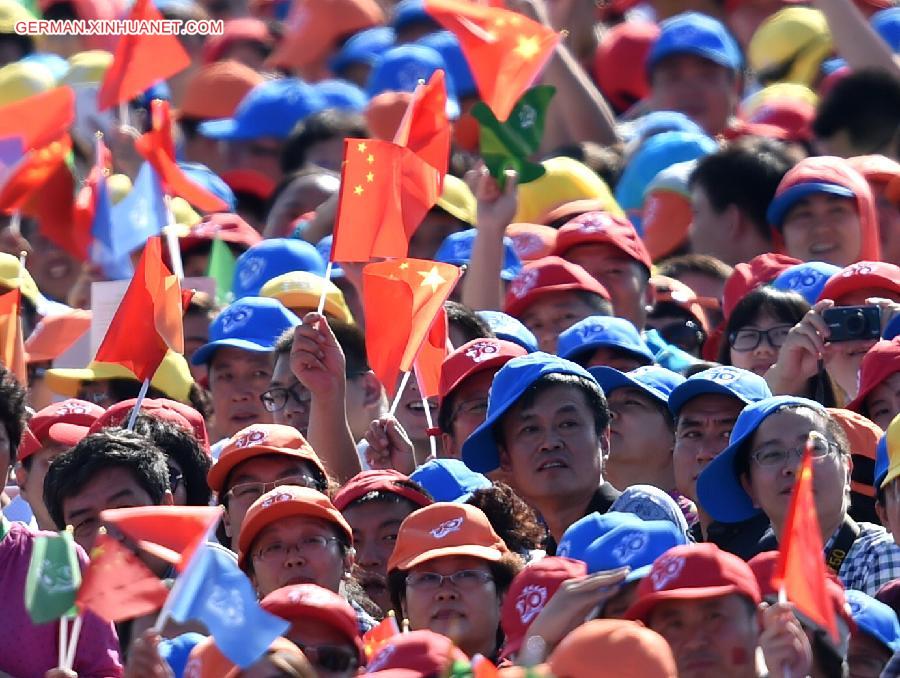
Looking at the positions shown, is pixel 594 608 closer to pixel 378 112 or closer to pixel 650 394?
pixel 650 394

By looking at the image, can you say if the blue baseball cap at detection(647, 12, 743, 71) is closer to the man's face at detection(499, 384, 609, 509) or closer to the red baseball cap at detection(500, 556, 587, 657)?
the man's face at detection(499, 384, 609, 509)

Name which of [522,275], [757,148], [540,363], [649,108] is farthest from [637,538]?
[649,108]

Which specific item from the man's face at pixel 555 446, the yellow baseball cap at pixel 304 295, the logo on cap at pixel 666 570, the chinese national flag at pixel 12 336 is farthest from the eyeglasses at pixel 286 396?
the logo on cap at pixel 666 570

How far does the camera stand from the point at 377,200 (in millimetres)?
8750

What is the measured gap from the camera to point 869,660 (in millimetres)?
6469

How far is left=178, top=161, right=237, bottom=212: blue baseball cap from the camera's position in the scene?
11.3 metres

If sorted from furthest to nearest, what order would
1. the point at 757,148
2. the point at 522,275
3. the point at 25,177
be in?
the point at 25,177
the point at 757,148
the point at 522,275

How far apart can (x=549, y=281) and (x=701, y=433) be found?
56.1 inches

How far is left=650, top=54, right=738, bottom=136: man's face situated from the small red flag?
5.98 meters

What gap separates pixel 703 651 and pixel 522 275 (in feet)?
10.3

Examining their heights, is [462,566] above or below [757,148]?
below

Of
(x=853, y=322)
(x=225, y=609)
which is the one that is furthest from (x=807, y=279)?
(x=225, y=609)

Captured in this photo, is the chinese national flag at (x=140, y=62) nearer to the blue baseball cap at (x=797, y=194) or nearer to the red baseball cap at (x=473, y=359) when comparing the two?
the blue baseball cap at (x=797, y=194)

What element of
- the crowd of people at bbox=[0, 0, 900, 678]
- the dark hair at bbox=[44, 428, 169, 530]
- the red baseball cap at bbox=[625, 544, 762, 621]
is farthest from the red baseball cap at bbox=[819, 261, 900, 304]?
the red baseball cap at bbox=[625, 544, 762, 621]
